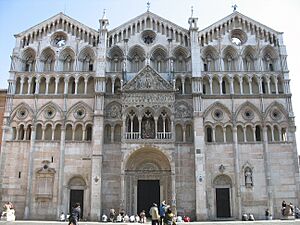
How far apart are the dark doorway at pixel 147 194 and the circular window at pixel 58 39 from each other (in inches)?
635

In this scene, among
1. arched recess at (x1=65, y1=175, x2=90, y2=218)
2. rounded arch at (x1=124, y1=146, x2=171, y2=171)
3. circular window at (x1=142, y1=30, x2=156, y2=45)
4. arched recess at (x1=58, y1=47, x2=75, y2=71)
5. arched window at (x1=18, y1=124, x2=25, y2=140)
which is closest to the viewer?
arched recess at (x1=65, y1=175, x2=90, y2=218)

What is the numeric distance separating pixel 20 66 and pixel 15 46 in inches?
87.0

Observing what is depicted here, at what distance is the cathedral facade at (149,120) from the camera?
29.0 m

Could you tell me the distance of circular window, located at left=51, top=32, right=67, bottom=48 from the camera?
3380 centimetres

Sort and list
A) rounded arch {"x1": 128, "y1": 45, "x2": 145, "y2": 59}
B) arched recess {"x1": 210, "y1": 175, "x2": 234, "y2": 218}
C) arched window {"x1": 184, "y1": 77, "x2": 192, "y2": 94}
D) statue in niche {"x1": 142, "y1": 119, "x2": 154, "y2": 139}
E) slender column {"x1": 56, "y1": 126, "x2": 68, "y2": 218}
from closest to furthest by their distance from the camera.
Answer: slender column {"x1": 56, "y1": 126, "x2": 68, "y2": 218}, arched recess {"x1": 210, "y1": 175, "x2": 234, "y2": 218}, statue in niche {"x1": 142, "y1": 119, "x2": 154, "y2": 139}, arched window {"x1": 184, "y1": 77, "x2": 192, "y2": 94}, rounded arch {"x1": 128, "y1": 45, "x2": 145, "y2": 59}

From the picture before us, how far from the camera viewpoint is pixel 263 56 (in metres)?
33.1

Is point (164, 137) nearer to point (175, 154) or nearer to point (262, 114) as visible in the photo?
point (175, 154)

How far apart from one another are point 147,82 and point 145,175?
8601 millimetres

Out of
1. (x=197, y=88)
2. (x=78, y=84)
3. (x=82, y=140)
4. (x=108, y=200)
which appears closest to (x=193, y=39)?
(x=197, y=88)

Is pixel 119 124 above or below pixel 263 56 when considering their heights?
below

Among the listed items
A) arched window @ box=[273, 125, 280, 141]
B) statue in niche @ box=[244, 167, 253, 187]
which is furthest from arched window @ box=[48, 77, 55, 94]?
arched window @ box=[273, 125, 280, 141]

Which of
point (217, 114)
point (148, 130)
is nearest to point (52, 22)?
point (148, 130)

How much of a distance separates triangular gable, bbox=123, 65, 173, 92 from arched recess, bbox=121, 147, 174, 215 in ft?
18.6

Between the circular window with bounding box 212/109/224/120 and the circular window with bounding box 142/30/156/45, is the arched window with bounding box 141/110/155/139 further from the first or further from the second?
the circular window with bounding box 142/30/156/45
